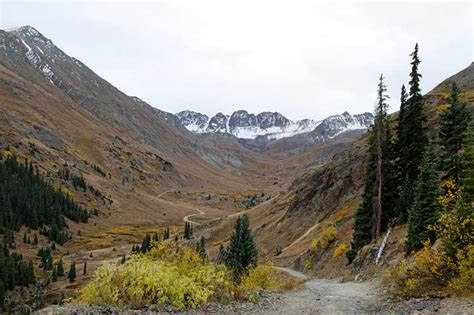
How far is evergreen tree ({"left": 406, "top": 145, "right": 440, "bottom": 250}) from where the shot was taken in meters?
23.1

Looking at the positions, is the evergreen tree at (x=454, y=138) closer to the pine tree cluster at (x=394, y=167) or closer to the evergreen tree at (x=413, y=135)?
the pine tree cluster at (x=394, y=167)

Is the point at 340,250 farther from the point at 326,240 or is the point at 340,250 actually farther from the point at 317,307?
the point at 317,307

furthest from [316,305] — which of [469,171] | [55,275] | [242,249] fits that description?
[55,275]

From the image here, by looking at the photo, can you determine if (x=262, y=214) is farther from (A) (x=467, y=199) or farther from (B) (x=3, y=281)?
(A) (x=467, y=199)

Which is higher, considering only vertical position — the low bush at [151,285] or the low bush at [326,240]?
the low bush at [151,285]

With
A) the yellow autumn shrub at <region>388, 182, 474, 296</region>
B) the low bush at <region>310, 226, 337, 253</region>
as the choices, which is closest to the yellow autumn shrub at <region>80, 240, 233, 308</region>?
the yellow autumn shrub at <region>388, 182, 474, 296</region>

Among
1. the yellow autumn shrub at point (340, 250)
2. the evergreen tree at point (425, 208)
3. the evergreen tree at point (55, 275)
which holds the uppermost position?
the evergreen tree at point (425, 208)

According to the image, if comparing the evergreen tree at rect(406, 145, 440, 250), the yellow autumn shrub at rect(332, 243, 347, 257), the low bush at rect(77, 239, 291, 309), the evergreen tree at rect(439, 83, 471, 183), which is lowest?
the yellow autumn shrub at rect(332, 243, 347, 257)

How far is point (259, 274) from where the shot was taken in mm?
20859

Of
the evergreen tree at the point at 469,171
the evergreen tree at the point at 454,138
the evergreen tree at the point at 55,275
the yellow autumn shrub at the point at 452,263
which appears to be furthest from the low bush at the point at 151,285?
the evergreen tree at the point at 55,275

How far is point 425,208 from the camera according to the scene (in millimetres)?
23453

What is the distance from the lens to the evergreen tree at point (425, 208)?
75.8ft

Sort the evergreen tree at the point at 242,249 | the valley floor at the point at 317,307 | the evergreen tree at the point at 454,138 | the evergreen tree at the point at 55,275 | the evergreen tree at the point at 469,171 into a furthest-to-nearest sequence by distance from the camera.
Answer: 1. the evergreen tree at the point at 55,275
2. the evergreen tree at the point at 242,249
3. the evergreen tree at the point at 454,138
4. the evergreen tree at the point at 469,171
5. the valley floor at the point at 317,307

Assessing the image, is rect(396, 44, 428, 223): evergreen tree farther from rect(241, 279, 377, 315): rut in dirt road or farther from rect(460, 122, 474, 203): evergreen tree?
rect(241, 279, 377, 315): rut in dirt road
